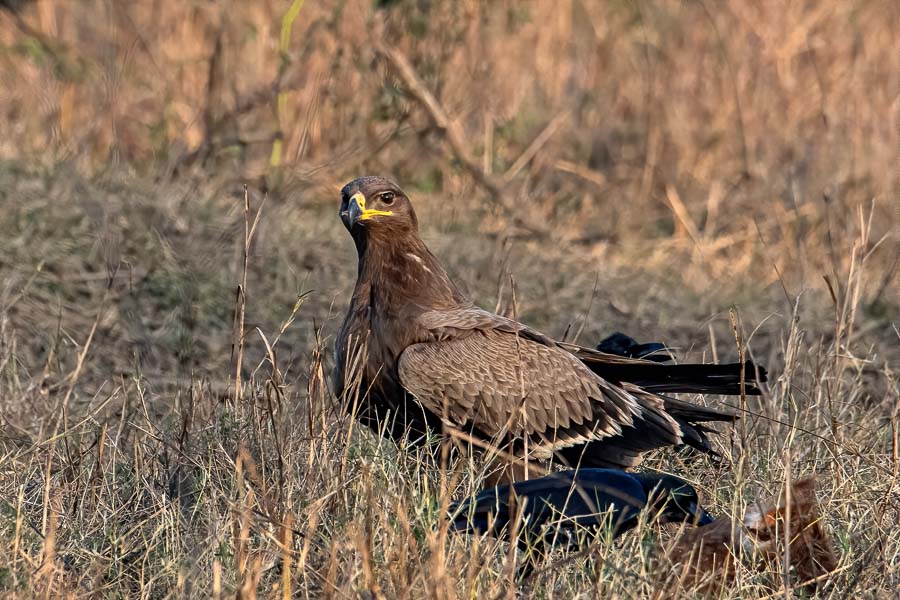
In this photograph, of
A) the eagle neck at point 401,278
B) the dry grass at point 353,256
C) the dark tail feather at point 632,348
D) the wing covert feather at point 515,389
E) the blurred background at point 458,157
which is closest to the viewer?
the dry grass at point 353,256

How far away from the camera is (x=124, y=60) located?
777cm

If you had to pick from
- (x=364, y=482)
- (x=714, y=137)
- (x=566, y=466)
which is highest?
(x=714, y=137)

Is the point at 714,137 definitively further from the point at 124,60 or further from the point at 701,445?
the point at 701,445

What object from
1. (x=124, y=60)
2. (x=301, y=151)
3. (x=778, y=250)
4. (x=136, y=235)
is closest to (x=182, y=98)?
(x=124, y=60)

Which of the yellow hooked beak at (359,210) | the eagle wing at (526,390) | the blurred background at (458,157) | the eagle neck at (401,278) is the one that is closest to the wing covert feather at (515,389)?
the eagle wing at (526,390)

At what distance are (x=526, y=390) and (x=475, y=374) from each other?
19 centimetres

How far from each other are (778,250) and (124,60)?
4357 millimetres

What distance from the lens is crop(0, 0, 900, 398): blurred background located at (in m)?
5.87

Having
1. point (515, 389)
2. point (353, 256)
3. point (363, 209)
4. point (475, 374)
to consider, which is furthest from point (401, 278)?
point (353, 256)

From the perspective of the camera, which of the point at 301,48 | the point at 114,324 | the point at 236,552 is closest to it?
the point at 236,552

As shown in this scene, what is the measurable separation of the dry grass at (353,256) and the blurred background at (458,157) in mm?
26

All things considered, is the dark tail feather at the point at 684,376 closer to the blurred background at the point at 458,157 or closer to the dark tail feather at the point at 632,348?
the dark tail feather at the point at 632,348

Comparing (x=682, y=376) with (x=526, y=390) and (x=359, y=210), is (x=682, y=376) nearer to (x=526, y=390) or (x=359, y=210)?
(x=526, y=390)

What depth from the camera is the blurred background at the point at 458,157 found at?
5.87 metres
